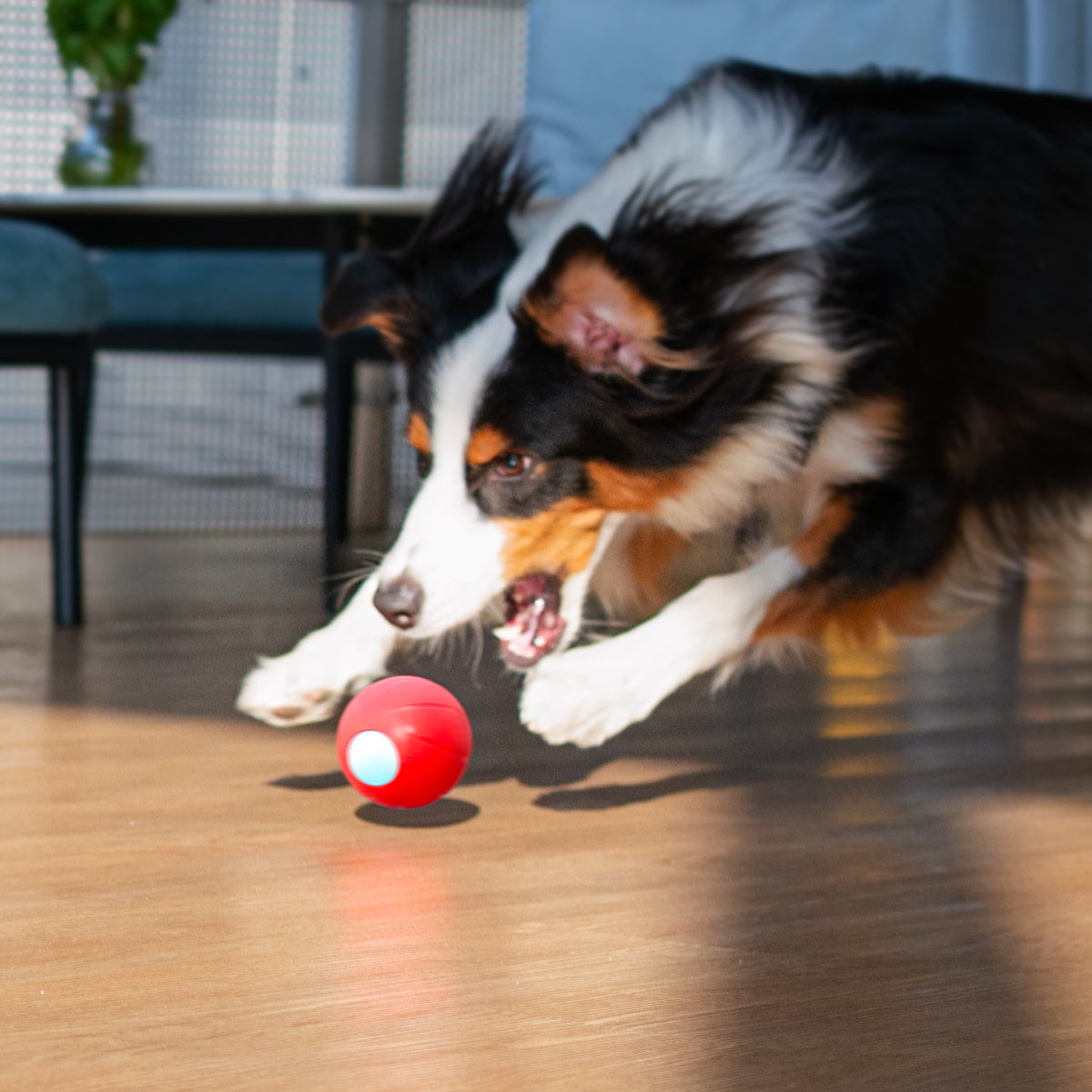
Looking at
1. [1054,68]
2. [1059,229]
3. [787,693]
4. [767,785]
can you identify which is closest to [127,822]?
[767,785]

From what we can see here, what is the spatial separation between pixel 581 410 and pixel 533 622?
0.88 feet

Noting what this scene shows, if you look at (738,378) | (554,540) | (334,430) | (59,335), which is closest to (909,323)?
(738,378)

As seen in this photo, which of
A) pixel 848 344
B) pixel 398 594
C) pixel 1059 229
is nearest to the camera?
pixel 398 594

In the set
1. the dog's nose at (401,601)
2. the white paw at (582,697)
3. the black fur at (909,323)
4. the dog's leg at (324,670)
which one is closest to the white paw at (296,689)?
the dog's leg at (324,670)

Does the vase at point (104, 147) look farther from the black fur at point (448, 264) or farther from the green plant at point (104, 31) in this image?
the black fur at point (448, 264)

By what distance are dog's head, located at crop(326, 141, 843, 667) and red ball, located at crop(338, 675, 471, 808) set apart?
0.13 metres

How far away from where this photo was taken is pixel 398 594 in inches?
59.6

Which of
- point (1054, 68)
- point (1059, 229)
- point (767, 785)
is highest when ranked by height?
point (1054, 68)

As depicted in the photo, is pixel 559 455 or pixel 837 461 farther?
pixel 837 461

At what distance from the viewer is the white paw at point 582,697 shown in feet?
4.86

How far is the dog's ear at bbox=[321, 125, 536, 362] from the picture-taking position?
1.77 meters

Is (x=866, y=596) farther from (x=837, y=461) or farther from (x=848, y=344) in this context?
(x=848, y=344)

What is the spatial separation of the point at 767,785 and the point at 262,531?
3050 mm

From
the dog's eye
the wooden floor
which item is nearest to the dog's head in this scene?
the dog's eye
